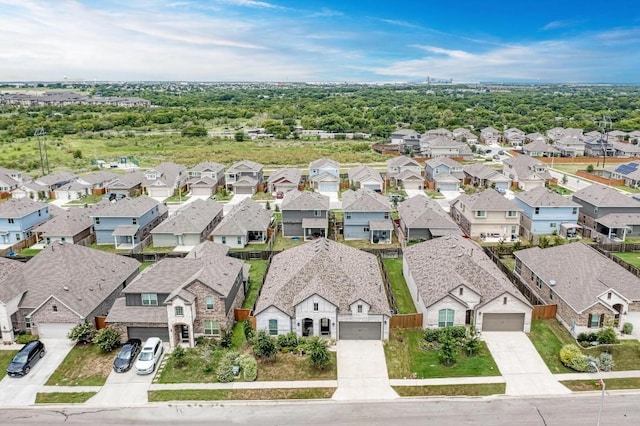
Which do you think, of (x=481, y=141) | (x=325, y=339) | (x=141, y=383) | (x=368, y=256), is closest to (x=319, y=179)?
(x=368, y=256)

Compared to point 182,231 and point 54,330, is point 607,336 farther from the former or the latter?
point 182,231

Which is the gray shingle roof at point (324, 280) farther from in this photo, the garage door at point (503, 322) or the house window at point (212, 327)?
the garage door at point (503, 322)

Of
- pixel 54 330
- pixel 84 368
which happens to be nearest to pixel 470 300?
pixel 84 368

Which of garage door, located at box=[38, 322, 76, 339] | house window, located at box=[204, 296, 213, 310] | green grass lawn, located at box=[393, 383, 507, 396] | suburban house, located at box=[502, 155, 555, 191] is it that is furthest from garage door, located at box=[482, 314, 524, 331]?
suburban house, located at box=[502, 155, 555, 191]

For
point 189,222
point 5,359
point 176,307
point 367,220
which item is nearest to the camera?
point 5,359

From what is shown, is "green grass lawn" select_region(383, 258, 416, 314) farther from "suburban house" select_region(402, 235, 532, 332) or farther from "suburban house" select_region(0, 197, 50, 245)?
"suburban house" select_region(0, 197, 50, 245)

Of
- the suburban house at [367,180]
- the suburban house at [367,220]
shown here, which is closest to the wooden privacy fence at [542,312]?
the suburban house at [367,220]
